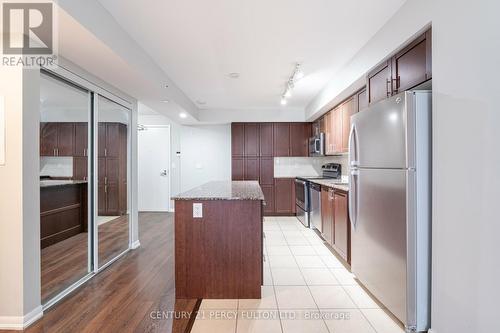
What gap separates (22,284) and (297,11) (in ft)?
9.66

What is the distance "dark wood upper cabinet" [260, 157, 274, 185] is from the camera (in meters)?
6.22

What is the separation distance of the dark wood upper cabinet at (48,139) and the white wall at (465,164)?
9.61 ft

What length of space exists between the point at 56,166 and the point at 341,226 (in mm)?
3047

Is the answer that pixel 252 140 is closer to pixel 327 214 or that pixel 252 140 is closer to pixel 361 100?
pixel 327 214

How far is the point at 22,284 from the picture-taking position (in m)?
2.05

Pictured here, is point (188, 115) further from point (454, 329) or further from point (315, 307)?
point (454, 329)

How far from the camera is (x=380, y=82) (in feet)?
8.69

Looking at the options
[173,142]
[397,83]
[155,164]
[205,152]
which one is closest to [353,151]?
[397,83]

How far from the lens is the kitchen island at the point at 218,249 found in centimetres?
Result: 249

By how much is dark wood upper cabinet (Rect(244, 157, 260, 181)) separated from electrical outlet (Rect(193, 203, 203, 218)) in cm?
377

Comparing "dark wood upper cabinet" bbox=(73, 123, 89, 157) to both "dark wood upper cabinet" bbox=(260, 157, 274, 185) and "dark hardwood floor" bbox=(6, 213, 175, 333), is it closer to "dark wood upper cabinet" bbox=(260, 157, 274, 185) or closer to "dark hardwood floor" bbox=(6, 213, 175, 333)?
"dark hardwood floor" bbox=(6, 213, 175, 333)

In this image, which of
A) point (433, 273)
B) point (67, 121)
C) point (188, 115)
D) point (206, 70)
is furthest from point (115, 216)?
point (433, 273)

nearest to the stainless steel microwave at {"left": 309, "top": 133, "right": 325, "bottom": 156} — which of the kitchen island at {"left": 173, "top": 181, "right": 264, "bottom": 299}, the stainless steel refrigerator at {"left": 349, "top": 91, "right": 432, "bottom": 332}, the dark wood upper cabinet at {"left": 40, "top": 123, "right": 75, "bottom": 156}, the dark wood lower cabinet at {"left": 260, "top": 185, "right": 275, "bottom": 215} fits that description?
the dark wood lower cabinet at {"left": 260, "top": 185, "right": 275, "bottom": 215}

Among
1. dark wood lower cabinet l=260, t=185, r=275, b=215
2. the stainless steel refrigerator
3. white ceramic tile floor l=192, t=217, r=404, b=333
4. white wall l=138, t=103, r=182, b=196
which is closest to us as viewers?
the stainless steel refrigerator
